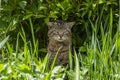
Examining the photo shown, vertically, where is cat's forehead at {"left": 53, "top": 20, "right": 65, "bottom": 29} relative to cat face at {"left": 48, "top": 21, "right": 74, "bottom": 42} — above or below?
above

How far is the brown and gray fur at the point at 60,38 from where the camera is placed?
4191 millimetres

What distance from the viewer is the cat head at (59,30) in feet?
13.7

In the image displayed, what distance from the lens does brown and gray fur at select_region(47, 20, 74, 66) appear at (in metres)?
4.19

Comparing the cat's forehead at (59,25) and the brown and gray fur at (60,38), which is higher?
Answer: the cat's forehead at (59,25)

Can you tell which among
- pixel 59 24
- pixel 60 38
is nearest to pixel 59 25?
pixel 59 24

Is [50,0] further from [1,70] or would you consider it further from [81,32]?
[1,70]

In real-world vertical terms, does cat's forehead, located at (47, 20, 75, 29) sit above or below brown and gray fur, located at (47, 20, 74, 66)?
above

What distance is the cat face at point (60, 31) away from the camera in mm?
4184

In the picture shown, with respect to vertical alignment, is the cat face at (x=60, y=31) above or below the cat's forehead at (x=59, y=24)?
below

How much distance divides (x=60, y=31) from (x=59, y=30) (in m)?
0.02

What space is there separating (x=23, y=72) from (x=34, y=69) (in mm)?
196

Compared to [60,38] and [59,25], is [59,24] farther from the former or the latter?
[60,38]

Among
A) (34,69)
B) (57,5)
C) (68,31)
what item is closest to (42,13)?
(57,5)

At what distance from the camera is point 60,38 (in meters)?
4.21
